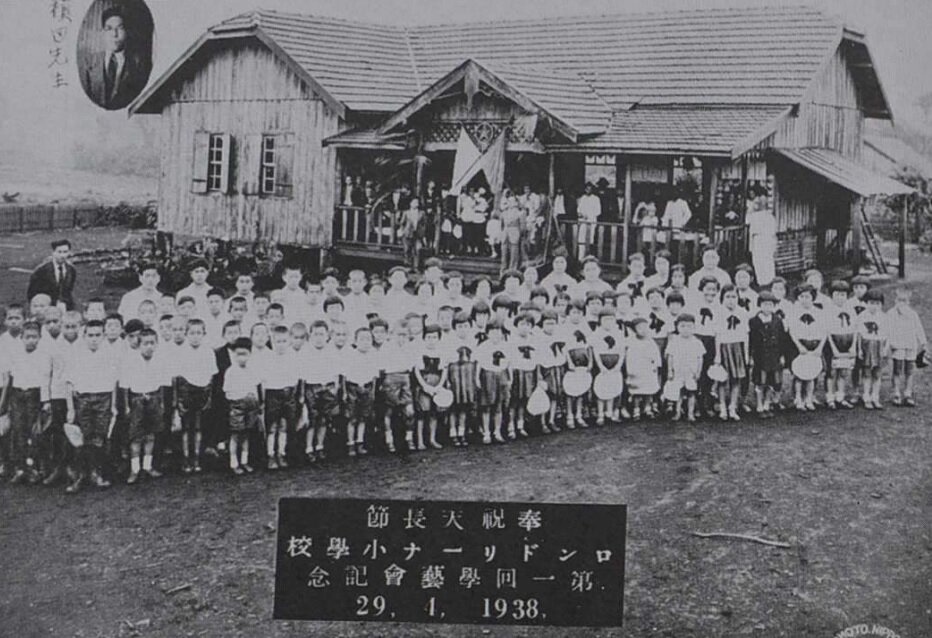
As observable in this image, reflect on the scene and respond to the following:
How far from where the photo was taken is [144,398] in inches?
202

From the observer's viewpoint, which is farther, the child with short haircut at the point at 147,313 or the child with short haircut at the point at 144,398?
the child with short haircut at the point at 147,313

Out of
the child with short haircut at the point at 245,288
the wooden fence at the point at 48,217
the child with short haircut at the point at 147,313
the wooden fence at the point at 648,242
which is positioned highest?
the wooden fence at the point at 48,217

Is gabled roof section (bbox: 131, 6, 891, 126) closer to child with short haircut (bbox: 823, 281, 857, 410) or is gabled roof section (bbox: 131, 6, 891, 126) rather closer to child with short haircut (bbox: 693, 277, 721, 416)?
child with short haircut (bbox: 693, 277, 721, 416)

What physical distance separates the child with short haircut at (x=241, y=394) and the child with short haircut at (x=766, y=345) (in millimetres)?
3348

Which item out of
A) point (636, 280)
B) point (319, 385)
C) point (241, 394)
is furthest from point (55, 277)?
point (636, 280)

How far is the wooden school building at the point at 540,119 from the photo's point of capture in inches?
416

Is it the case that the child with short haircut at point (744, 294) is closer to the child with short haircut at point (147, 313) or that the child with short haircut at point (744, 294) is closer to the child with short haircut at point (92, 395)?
the child with short haircut at point (147, 313)

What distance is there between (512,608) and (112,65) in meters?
3.30

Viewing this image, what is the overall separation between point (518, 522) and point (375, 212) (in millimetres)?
8501

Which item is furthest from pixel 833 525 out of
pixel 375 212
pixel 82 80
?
pixel 375 212

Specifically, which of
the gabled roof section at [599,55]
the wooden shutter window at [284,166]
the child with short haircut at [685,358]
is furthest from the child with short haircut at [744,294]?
the wooden shutter window at [284,166]

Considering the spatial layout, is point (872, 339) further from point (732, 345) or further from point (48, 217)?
point (48, 217)

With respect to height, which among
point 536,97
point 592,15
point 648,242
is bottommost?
point 648,242

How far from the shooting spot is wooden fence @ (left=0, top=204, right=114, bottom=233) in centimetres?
1226
